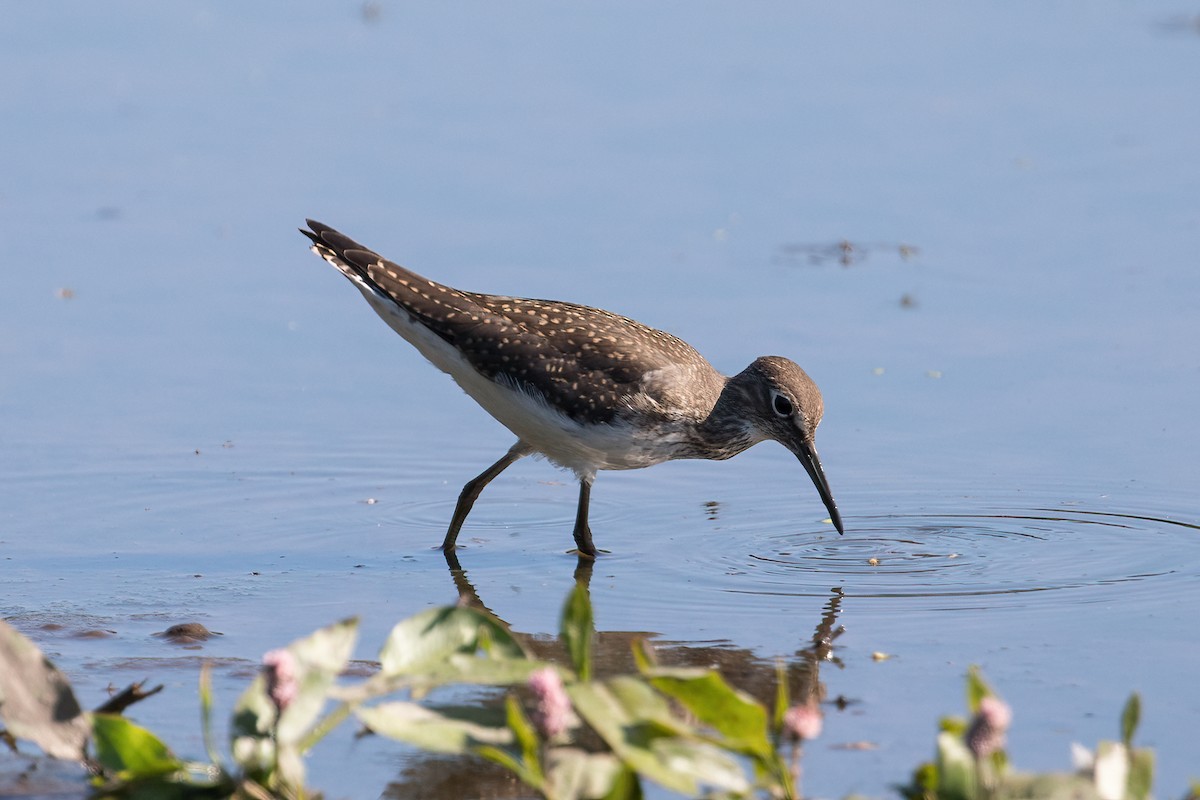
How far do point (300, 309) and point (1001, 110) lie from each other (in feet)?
20.8

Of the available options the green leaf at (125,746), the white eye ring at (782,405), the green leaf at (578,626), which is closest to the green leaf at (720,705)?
the green leaf at (578,626)

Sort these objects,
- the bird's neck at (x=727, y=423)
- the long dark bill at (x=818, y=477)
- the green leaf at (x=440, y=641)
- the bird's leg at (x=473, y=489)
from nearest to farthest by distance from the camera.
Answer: the green leaf at (x=440, y=641) → the long dark bill at (x=818, y=477) → the bird's leg at (x=473, y=489) → the bird's neck at (x=727, y=423)

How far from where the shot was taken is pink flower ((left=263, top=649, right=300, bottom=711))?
4926 millimetres

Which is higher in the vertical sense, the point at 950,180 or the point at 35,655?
the point at 950,180

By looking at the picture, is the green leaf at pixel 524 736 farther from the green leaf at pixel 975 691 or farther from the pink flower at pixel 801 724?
the green leaf at pixel 975 691

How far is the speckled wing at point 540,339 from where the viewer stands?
9.04m

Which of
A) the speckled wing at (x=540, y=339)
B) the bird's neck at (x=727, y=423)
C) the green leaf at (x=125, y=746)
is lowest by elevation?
the green leaf at (x=125, y=746)

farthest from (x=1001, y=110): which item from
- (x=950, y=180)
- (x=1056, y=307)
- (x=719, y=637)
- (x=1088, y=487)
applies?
(x=719, y=637)

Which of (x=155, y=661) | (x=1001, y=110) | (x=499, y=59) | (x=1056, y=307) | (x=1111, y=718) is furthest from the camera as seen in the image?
(x=499, y=59)

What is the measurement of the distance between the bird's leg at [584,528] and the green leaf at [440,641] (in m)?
3.28

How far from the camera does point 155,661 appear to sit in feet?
22.8

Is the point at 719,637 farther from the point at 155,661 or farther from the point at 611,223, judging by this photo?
the point at 611,223

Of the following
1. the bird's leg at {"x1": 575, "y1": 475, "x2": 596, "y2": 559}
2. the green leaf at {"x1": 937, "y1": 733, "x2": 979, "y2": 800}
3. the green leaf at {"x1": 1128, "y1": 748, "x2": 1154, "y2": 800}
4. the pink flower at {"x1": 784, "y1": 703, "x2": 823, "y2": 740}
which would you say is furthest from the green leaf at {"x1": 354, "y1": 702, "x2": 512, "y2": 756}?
the bird's leg at {"x1": 575, "y1": 475, "x2": 596, "y2": 559}

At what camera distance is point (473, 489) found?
9.10 meters
